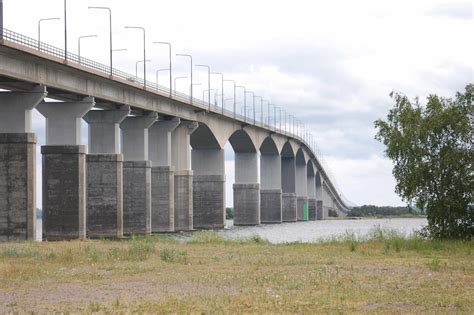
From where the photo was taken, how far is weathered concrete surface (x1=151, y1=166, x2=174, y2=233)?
312 ft

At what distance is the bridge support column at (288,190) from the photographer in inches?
6722

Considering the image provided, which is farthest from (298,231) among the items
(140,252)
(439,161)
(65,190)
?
(140,252)

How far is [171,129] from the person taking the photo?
97.6 meters

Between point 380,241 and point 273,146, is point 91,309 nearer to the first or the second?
point 380,241

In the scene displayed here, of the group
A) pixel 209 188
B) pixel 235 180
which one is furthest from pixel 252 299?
pixel 235 180

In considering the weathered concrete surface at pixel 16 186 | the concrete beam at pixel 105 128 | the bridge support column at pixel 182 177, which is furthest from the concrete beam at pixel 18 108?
the bridge support column at pixel 182 177

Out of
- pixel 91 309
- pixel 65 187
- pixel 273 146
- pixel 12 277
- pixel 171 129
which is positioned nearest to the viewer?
pixel 91 309

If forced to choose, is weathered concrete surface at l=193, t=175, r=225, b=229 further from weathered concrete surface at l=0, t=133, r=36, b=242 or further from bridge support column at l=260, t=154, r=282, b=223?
weathered concrete surface at l=0, t=133, r=36, b=242

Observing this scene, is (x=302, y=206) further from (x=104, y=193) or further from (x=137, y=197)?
(x=104, y=193)

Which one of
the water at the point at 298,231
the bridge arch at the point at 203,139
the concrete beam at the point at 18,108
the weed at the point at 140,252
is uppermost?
the bridge arch at the point at 203,139

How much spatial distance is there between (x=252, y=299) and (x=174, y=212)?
7999cm

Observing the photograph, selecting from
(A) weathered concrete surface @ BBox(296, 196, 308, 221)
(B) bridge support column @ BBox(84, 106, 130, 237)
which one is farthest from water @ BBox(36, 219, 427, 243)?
(A) weathered concrete surface @ BBox(296, 196, 308, 221)

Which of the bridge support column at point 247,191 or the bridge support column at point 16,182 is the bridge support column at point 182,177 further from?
the bridge support column at point 16,182

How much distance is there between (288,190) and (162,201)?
262 ft
